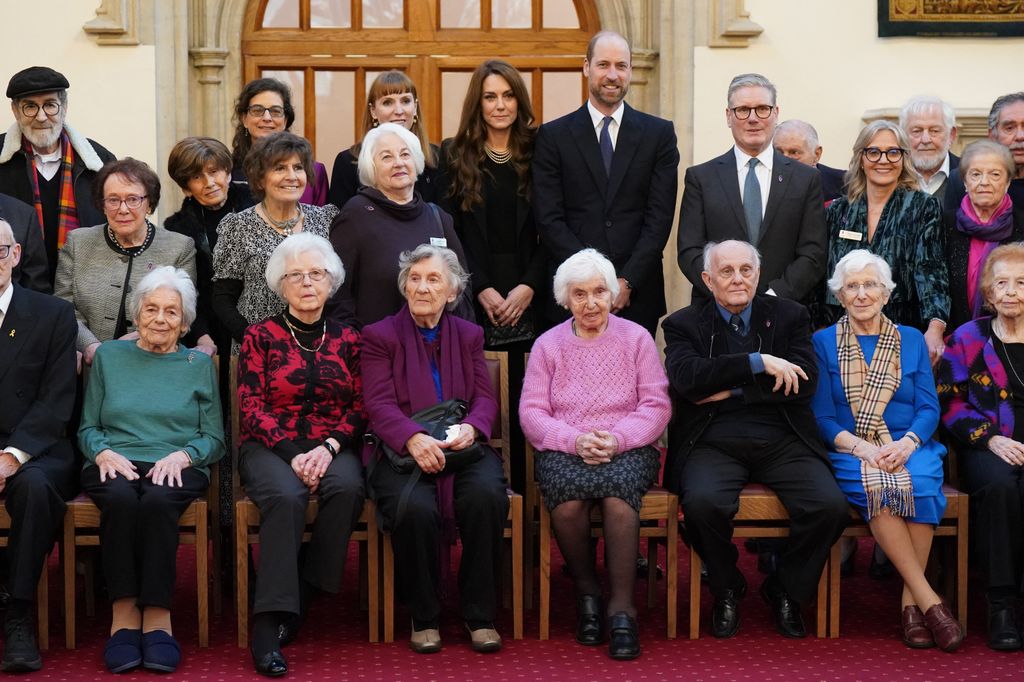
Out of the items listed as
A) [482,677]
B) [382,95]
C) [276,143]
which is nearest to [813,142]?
[382,95]

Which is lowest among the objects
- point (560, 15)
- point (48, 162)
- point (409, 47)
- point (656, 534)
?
point (656, 534)

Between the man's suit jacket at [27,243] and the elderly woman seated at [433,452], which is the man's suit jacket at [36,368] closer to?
the man's suit jacket at [27,243]

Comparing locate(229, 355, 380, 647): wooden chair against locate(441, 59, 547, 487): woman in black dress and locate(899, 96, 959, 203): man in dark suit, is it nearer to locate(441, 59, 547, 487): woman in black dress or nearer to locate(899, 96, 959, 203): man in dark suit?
locate(441, 59, 547, 487): woman in black dress

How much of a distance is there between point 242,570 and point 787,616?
5.54 feet

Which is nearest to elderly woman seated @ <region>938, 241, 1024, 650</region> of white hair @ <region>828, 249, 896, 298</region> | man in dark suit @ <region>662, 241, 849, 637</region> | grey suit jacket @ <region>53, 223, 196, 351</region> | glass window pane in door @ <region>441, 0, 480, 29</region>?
white hair @ <region>828, 249, 896, 298</region>

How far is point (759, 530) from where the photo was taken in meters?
4.47

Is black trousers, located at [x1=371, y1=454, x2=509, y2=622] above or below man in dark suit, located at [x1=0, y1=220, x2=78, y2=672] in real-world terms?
below

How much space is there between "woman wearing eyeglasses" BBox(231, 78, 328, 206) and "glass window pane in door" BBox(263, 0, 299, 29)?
6.71ft

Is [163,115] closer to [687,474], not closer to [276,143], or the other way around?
[276,143]

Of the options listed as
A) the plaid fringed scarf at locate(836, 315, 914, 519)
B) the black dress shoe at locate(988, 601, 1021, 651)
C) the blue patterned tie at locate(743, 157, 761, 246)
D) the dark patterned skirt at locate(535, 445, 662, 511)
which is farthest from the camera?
the blue patterned tie at locate(743, 157, 761, 246)

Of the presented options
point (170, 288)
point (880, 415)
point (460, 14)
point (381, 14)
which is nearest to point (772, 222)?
point (880, 415)

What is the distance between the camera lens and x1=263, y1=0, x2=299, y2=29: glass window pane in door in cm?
745

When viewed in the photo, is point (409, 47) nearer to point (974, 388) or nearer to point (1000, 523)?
point (974, 388)

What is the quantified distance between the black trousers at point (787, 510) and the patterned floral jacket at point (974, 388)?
51 centimetres
